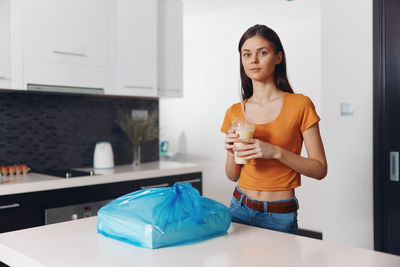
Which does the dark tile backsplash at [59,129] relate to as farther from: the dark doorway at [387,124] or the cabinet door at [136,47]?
the dark doorway at [387,124]

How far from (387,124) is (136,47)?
6.05ft

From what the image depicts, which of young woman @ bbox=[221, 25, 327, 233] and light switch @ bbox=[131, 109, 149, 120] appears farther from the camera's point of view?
light switch @ bbox=[131, 109, 149, 120]

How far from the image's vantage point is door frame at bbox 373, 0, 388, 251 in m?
2.57

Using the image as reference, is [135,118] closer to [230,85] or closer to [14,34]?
[14,34]

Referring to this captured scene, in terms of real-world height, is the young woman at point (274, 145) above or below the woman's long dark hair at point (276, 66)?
below

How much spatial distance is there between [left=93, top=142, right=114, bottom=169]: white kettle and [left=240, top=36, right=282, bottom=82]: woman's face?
5.79ft

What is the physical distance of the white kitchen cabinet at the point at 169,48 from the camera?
3299 mm

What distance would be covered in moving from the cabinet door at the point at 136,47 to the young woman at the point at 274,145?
1564 mm

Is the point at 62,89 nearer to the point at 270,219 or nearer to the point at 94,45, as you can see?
the point at 94,45

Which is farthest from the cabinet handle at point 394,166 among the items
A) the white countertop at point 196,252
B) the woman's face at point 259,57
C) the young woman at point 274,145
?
the white countertop at point 196,252

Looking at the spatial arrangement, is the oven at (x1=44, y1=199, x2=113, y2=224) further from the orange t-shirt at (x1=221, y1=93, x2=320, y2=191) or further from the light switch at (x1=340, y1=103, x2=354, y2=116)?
the light switch at (x1=340, y1=103, x2=354, y2=116)

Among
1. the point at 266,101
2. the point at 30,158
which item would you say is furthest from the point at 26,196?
the point at 266,101

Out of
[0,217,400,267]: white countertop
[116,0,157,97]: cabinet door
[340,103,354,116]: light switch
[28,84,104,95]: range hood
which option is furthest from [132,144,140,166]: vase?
[0,217,400,267]: white countertop

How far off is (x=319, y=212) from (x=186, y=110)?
2552mm
